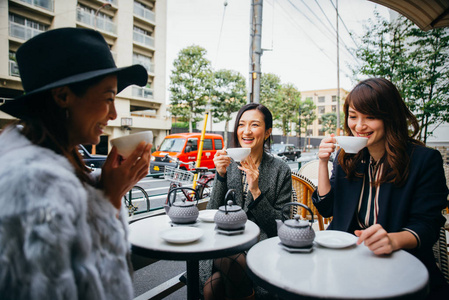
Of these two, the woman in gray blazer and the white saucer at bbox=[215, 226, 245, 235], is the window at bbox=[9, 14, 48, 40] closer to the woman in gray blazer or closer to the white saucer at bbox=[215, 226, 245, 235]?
the woman in gray blazer

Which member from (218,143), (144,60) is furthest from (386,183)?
(144,60)

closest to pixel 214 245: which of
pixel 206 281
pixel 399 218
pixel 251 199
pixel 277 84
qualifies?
pixel 206 281

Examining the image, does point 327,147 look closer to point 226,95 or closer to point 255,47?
point 255,47

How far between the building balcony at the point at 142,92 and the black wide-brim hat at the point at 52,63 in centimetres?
2329

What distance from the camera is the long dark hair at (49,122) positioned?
0.93 meters

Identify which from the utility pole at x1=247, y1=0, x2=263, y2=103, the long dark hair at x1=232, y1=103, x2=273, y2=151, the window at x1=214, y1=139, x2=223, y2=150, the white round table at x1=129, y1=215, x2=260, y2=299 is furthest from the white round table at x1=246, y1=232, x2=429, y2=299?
the window at x1=214, y1=139, x2=223, y2=150

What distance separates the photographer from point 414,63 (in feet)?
24.1

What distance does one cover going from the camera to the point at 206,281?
6.04 feet

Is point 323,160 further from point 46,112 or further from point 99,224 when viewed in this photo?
point 46,112

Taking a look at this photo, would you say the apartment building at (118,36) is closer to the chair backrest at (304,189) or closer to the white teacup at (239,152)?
the chair backrest at (304,189)

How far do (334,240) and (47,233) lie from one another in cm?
132

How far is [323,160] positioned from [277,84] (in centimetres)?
3033

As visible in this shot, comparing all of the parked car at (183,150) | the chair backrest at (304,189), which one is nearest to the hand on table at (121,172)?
the chair backrest at (304,189)

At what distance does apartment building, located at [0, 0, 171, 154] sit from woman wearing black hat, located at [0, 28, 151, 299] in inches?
619
